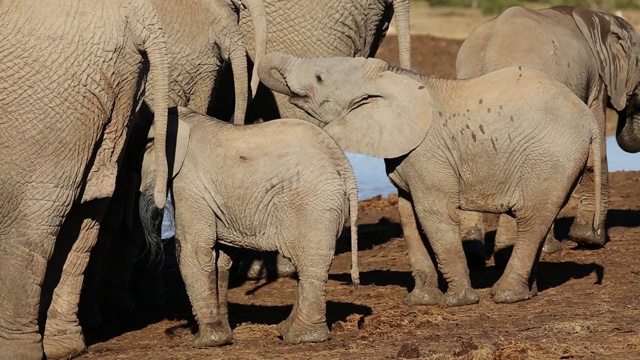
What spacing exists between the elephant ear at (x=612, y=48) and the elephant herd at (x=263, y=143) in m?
0.05

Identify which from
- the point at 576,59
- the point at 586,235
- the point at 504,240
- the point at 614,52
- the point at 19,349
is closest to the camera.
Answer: the point at 19,349

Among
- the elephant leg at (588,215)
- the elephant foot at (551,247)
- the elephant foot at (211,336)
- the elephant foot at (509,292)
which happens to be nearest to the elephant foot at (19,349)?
the elephant foot at (211,336)

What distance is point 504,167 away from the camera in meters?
8.38

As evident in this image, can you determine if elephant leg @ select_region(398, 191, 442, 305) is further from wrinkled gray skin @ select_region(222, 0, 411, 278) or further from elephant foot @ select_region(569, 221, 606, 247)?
elephant foot @ select_region(569, 221, 606, 247)

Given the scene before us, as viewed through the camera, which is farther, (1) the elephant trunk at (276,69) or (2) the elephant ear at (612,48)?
(2) the elephant ear at (612,48)

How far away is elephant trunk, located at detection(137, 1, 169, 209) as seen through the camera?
7270 millimetres

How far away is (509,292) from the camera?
27.4 feet

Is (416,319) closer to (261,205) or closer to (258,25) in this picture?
(261,205)

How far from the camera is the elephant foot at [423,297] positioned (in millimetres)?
8477

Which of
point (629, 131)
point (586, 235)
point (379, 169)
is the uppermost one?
point (379, 169)

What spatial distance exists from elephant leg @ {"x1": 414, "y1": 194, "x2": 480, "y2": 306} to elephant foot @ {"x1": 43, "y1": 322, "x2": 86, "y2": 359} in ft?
6.66

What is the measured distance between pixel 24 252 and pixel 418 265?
2486 millimetres

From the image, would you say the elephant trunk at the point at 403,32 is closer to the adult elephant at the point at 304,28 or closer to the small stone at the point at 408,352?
the adult elephant at the point at 304,28

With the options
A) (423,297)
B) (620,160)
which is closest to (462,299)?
(423,297)
